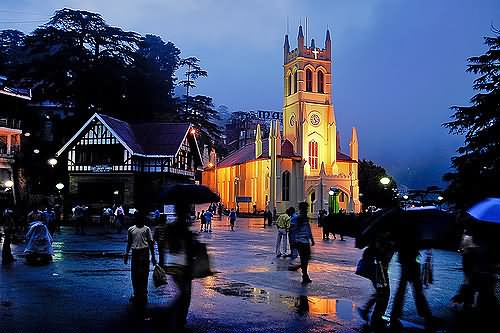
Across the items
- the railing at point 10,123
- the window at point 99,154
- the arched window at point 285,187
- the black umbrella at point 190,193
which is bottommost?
the black umbrella at point 190,193

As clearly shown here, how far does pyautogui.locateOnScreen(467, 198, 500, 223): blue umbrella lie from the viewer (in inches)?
352

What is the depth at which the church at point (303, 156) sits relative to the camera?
73562mm

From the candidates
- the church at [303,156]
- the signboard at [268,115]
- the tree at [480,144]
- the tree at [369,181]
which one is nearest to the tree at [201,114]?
the church at [303,156]

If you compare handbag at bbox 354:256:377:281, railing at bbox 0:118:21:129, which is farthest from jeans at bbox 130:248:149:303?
railing at bbox 0:118:21:129

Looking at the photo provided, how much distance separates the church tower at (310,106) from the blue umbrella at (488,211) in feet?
215

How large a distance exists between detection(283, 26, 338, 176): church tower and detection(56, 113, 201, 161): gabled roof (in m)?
26.2

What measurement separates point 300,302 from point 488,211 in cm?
362

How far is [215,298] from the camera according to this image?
1084cm

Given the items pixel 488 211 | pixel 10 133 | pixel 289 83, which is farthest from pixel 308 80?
pixel 488 211

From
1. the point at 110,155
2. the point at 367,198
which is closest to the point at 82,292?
the point at 110,155

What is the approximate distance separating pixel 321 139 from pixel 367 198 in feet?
57.5

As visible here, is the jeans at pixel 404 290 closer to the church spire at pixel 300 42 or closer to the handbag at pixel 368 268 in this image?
the handbag at pixel 368 268

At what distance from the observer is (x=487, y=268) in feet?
30.8

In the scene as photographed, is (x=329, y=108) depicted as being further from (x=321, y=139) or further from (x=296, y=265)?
(x=296, y=265)
